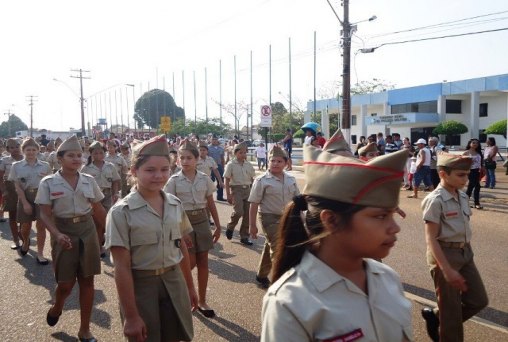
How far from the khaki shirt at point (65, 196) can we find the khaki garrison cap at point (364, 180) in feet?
12.6

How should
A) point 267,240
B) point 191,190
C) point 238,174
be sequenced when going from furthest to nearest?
point 238,174 < point 267,240 < point 191,190

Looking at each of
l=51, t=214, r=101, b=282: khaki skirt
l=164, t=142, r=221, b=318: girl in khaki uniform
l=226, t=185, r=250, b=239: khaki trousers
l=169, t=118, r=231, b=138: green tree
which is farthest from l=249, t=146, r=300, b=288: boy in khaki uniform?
l=169, t=118, r=231, b=138: green tree

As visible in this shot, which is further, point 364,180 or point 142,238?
point 142,238

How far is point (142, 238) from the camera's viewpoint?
10.7 ft

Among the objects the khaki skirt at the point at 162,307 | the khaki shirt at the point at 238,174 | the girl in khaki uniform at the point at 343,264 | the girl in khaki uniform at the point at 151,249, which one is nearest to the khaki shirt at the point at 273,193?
the girl in khaki uniform at the point at 151,249

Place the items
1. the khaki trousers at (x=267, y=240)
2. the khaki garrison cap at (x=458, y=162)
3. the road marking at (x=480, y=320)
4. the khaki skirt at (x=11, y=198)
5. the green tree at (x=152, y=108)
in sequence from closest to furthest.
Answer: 1. the khaki garrison cap at (x=458, y=162)
2. the road marking at (x=480, y=320)
3. the khaki trousers at (x=267, y=240)
4. the khaki skirt at (x=11, y=198)
5. the green tree at (x=152, y=108)

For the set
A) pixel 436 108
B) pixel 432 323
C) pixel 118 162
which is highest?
pixel 436 108

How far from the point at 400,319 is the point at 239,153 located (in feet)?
25.4

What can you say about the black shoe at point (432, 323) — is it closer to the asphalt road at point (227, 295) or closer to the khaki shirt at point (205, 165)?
the asphalt road at point (227, 295)

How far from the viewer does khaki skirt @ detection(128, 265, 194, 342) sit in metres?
3.22

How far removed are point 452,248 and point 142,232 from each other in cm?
259

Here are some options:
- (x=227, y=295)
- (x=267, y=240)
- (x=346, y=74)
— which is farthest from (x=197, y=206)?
(x=346, y=74)

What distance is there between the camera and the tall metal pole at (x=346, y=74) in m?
17.0

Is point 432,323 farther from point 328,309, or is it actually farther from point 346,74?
point 346,74
